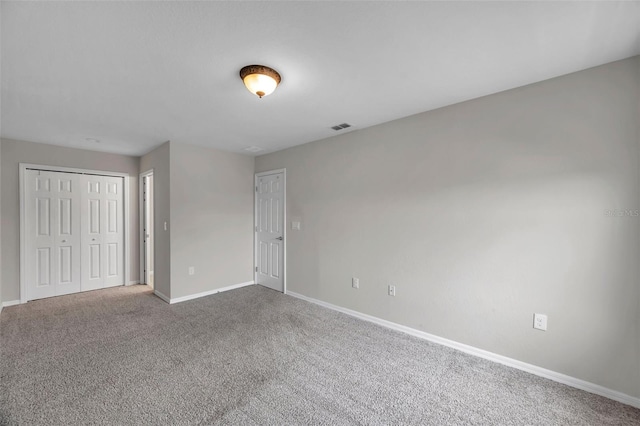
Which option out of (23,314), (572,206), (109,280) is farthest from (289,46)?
(109,280)

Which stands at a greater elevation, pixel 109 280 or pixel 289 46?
pixel 289 46

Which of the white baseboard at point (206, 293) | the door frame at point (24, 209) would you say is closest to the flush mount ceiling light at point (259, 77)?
the white baseboard at point (206, 293)

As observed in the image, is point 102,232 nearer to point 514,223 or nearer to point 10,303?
point 10,303

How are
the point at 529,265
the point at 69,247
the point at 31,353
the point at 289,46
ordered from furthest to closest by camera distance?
1. the point at 69,247
2. the point at 31,353
3. the point at 529,265
4. the point at 289,46

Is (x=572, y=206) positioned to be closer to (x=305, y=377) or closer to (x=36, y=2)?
(x=305, y=377)

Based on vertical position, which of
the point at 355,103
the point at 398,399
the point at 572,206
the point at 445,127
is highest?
the point at 355,103

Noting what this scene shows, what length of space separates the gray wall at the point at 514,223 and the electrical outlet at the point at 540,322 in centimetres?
4

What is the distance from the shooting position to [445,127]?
2.66 metres

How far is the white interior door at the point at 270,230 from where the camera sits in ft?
14.5

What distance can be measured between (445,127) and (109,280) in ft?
18.6

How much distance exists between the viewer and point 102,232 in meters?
4.54

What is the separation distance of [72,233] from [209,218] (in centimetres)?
217

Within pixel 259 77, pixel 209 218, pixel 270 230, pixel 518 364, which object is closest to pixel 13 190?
pixel 209 218

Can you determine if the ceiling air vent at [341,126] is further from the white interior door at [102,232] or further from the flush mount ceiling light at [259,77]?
the white interior door at [102,232]
